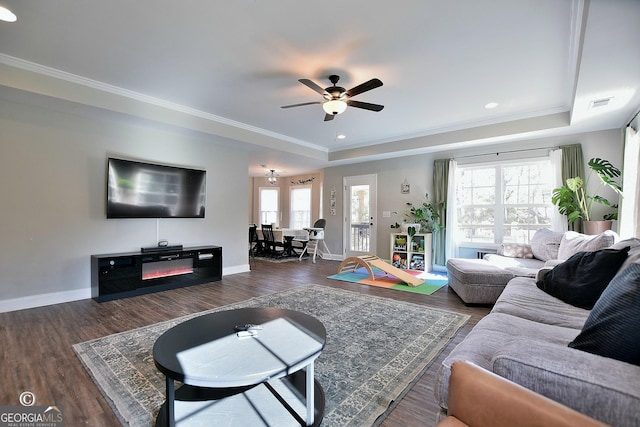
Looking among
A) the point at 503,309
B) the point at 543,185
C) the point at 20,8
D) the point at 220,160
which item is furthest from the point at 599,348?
the point at 220,160

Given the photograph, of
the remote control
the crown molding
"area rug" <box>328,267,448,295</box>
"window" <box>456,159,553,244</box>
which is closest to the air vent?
"window" <box>456,159,553,244</box>

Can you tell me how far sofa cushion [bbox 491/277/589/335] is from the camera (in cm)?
191

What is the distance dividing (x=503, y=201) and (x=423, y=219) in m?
1.49

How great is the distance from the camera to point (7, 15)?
95.0 inches

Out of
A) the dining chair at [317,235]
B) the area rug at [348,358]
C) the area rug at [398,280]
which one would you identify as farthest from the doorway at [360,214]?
the area rug at [348,358]

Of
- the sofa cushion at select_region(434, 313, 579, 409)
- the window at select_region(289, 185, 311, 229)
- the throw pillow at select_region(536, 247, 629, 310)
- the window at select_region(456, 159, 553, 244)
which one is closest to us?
the sofa cushion at select_region(434, 313, 579, 409)

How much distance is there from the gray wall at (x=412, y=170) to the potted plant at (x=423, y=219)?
0.67ft

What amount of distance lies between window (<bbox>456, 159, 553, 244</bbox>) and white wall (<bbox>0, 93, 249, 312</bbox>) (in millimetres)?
5346

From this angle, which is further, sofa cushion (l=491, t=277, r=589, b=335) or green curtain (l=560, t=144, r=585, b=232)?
green curtain (l=560, t=144, r=585, b=232)

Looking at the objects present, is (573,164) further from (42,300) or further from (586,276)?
(42,300)

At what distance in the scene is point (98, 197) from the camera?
13.6 feet

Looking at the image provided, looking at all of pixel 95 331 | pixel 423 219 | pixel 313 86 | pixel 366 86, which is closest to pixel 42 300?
pixel 95 331

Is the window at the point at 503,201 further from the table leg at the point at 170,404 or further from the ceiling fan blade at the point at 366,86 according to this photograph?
the table leg at the point at 170,404

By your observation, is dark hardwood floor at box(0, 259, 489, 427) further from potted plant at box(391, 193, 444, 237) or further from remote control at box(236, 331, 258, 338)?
potted plant at box(391, 193, 444, 237)
